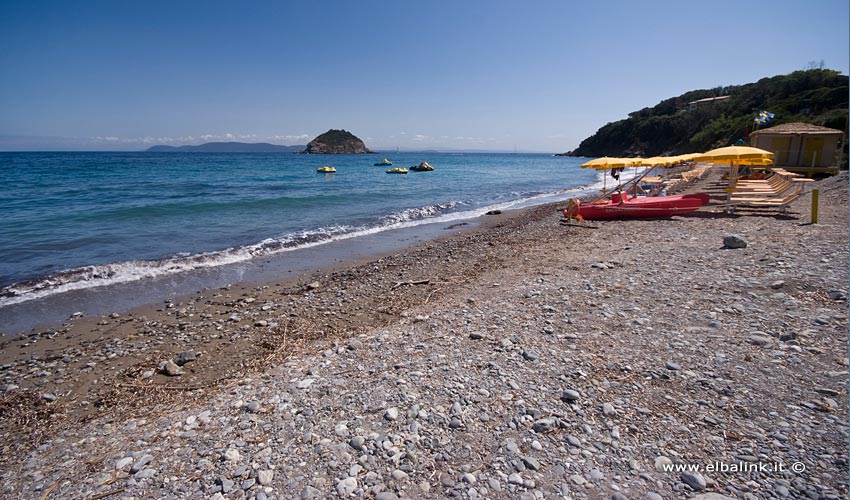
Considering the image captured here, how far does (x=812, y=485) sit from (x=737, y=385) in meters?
1.35

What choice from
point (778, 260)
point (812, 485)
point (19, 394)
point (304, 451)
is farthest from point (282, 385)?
point (778, 260)

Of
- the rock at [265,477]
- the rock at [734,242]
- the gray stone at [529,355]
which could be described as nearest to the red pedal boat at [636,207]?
the rock at [734,242]

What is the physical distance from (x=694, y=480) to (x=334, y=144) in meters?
198

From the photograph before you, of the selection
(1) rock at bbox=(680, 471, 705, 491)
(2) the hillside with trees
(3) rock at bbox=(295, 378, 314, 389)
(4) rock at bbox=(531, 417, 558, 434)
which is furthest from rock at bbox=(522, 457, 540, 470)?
(2) the hillside with trees

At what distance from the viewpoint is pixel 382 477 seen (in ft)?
10.8

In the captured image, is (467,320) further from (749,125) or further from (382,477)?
(749,125)

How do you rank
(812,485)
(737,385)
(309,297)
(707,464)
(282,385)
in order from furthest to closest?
1. (309,297)
2. (282,385)
3. (737,385)
4. (707,464)
5. (812,485)

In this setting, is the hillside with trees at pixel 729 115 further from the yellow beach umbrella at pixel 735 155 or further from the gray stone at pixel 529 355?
the gray stone at pixel 529 355

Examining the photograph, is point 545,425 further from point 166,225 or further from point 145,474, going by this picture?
point 166,225

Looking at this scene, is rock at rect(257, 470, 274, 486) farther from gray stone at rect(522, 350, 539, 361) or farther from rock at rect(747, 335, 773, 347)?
rock at rect(747, 335, 773, 347)

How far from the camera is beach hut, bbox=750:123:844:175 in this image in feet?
74.7

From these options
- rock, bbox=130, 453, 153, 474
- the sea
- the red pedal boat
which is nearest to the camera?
rock, bbox=130, 453, 153, 474

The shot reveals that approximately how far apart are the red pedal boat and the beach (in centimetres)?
710

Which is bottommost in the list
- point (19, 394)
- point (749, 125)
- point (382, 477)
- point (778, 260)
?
point (19, 394)
